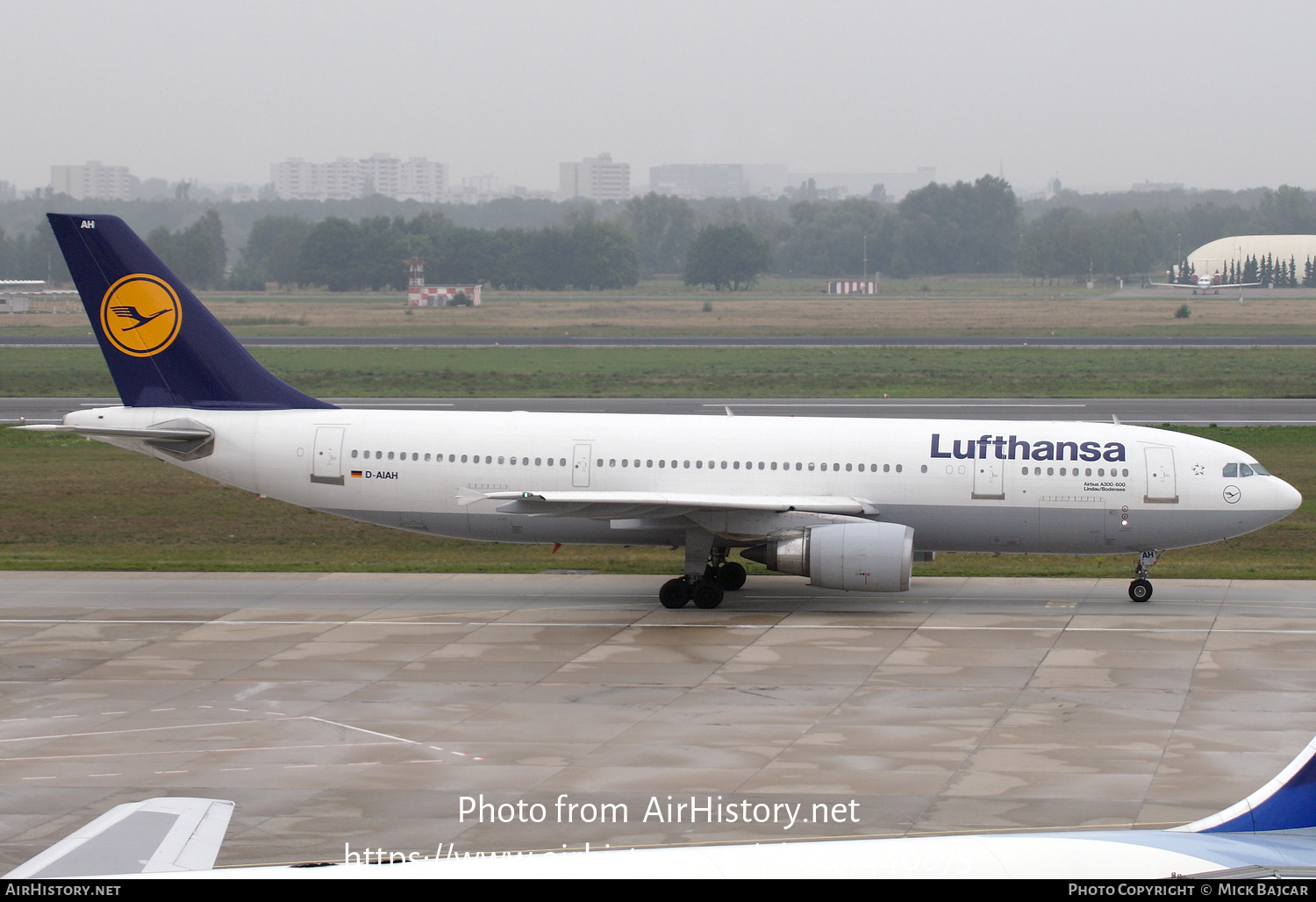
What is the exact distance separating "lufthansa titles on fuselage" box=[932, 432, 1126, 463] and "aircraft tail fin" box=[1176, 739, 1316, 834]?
19.7 meters

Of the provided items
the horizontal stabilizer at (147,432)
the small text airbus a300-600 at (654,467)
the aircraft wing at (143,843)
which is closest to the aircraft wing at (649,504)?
the small text airbus a300-600 at (654,467)

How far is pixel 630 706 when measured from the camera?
19906 millimetres

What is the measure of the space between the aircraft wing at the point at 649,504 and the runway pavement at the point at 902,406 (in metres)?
26.6

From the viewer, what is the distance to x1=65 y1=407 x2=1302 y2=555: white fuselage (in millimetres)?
26797

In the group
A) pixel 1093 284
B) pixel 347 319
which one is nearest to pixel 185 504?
pixel 347 319

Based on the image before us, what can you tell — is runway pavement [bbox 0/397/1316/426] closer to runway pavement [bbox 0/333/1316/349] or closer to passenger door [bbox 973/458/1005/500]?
passenger door [bbox 973/458/1005/500]

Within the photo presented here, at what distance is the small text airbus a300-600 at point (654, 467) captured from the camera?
26.7 m

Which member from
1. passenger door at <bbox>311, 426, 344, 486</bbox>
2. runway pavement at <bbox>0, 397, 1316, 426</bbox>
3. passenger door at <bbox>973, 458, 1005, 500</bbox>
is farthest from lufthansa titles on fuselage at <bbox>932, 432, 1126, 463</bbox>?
runway pavement at <bbox>0, 397, 1316, 426</bbox>

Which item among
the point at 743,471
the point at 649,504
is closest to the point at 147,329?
the point at 649,504

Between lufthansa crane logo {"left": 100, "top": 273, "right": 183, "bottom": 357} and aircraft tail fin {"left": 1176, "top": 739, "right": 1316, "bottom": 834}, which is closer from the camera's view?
aircraft tail fin {"left": 1176, "top": 739, "right": 1316, "bottom": 834}

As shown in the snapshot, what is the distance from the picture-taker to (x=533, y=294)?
Result: 16888cm

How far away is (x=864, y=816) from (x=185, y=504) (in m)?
29.0

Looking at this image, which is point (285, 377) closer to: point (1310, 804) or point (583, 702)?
point (583, 702)

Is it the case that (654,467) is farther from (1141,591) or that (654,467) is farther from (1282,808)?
(1282,808)
